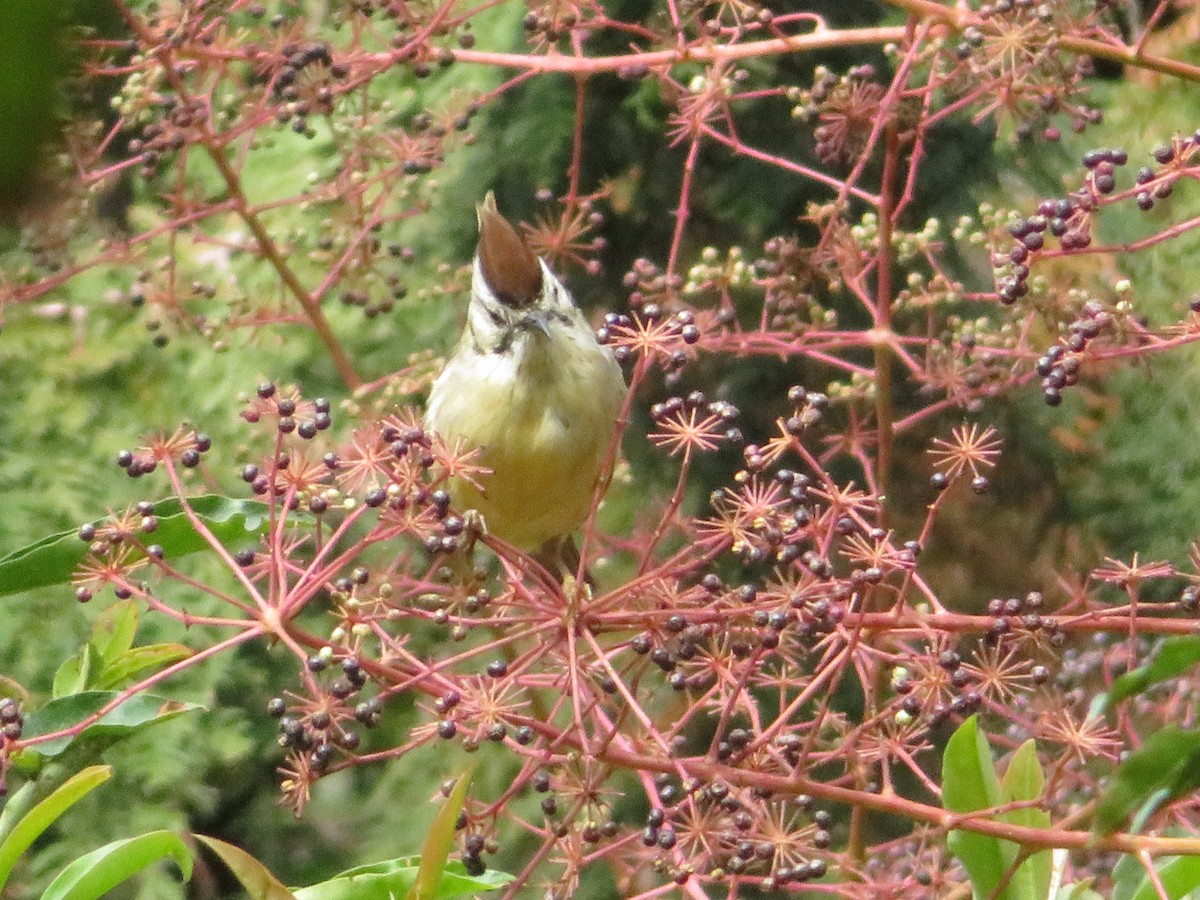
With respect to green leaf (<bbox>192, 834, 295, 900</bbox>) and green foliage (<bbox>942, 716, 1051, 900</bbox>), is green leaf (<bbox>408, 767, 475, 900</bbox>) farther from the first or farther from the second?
green foliage (<bbox>942, 716, 1051, 900</bbox>)

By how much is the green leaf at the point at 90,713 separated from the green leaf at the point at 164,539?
122mm

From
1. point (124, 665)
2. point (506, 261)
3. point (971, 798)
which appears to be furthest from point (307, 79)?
point (971, 798)

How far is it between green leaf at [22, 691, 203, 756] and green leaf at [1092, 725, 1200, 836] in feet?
2.46

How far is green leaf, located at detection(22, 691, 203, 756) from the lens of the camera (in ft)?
4.01

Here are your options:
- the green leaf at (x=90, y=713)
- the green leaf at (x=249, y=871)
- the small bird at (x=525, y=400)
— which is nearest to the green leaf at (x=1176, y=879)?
the green leaf at (x=249, y=871)

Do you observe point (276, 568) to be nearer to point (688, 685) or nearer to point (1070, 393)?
point (688, 685)

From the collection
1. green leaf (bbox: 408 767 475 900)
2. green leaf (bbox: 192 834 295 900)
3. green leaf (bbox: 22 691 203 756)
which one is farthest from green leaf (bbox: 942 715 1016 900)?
green leaf (bbox: 22 691 203 756)

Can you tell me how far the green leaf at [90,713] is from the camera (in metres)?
1.22

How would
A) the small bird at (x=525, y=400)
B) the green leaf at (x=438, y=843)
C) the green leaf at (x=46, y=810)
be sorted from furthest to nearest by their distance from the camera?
1. the small bird at (x=525, y=400)
2. the green leaf at (x=46, y=810)
3. the green leaf at (x=438, y=843)

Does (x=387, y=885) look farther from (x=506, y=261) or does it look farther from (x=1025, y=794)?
(x=506, y=261)

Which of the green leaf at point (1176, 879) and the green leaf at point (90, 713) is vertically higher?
the green leaf at point (90, 713)

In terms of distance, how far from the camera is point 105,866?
1.25 metres

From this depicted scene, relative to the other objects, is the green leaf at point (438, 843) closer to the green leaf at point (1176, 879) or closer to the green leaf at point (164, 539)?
the green leaf at point (164, 539)

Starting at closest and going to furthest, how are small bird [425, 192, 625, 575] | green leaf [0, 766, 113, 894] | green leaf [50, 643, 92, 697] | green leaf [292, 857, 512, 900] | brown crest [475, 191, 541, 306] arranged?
1. green leaf [0, 766, 113, 894]
2. green leaf [292, 857, 512, 900]
3. green leaf [50, 643, 92, 697]
4. brown crest [475, 191, 541, 306]
5. small bird [425, 192, 625, 575]
